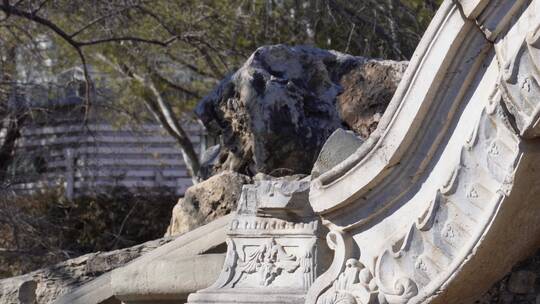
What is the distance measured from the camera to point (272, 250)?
4691 millimetres

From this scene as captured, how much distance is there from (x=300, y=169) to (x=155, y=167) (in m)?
10.7

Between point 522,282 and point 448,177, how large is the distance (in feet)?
1.60

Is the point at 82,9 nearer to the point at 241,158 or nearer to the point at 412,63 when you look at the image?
the point at 241,158

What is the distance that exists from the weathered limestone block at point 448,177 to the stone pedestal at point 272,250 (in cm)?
19

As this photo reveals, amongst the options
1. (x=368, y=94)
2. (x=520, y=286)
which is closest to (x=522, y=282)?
(x=520, y=286)

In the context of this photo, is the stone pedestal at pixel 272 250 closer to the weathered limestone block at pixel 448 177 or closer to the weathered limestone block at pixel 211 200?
the weathered limestone block at pixel 448 177

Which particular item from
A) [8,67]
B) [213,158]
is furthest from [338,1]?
[213,158]

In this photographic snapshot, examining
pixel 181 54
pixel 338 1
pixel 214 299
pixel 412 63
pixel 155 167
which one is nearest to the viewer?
pixel 412 63

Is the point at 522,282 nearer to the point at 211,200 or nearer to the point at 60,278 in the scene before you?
the point at 211,200

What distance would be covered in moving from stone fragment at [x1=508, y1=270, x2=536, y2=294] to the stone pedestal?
764mm

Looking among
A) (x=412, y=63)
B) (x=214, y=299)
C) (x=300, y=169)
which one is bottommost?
(x=214, y=299)

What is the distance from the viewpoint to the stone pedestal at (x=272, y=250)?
15.1ft

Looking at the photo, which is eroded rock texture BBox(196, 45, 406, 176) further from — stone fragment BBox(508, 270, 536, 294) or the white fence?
the white fence

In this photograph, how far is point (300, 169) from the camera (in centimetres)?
614
